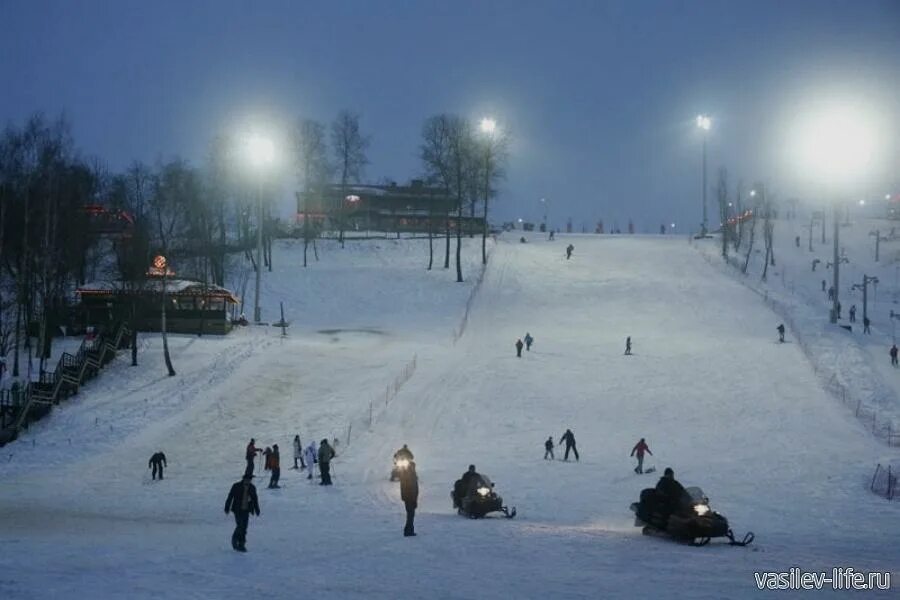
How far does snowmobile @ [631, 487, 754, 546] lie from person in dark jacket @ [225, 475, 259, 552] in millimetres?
7158

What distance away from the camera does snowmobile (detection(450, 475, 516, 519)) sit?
18.3 m

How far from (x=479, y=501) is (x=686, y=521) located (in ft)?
15.8

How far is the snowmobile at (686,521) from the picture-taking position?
48.9 feet

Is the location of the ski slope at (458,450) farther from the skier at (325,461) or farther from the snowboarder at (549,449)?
the skier at (325,461)

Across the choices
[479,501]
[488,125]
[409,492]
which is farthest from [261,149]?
[409,492]

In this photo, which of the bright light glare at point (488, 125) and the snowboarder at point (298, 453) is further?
the bright light glare at point (488, 125)

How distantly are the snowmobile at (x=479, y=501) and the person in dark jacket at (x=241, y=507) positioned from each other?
18.6 ft

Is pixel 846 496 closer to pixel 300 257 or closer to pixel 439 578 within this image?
pixel 439 578

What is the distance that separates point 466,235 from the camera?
8325cm

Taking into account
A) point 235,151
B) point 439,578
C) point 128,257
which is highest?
point 235,151

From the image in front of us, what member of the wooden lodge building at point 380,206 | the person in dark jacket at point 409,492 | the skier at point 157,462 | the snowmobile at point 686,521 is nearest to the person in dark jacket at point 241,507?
the person in dark jacket at point 409,492

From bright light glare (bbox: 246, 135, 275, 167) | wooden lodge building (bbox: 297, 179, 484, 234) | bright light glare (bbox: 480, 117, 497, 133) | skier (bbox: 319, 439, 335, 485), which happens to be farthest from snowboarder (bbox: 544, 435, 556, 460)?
wooden lodge building (bbox: 297, 179, 484, 234)

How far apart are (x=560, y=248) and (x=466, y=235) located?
1027cm

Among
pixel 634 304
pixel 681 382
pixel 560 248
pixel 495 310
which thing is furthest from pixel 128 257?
pixel 560 248
